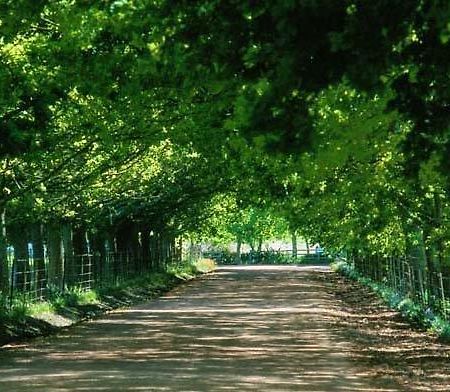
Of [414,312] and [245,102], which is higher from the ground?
[245,102]

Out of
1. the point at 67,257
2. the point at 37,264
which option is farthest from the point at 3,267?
the point at 67,257

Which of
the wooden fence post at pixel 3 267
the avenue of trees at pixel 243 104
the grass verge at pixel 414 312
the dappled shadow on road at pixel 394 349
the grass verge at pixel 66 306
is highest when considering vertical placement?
the avenue of trees at pixel 243 104

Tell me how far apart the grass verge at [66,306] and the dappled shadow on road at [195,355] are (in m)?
0.78

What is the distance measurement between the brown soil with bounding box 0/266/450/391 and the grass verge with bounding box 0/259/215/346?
A: 32.7 inches

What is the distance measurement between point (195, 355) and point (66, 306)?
1150cm

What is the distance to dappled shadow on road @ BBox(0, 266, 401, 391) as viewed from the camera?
12539 mm

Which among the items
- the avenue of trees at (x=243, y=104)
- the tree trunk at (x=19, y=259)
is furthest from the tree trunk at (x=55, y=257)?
the avenue of trees at (x=243, y=104)

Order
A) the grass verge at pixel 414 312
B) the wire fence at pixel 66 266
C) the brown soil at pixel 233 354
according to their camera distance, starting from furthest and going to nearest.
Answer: the wire fence at pixel 66 266, the grass verge at pixel 414 312, the brown soil at pixel 233 354

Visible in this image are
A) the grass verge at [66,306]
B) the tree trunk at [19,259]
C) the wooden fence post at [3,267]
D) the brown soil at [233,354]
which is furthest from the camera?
the tree trunk at [19,259]

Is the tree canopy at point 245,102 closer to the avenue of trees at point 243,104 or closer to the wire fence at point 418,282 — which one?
the avenue of trees at point 243,104

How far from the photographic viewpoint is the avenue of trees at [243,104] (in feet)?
21.5

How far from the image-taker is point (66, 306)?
26922mm

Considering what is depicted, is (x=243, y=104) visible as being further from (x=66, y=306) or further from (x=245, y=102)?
(x=66, y=306)

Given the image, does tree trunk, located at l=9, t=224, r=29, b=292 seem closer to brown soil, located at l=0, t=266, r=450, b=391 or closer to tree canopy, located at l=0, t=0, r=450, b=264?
tree canopy, located at l=0, t=0, r=450, b=264
